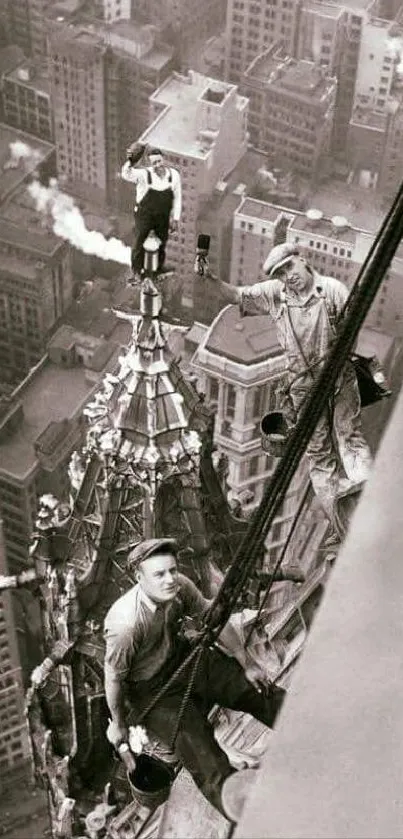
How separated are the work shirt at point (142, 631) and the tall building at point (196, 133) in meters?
24.4

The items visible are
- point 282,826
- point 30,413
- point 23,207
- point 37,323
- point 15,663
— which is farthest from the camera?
point 23,207

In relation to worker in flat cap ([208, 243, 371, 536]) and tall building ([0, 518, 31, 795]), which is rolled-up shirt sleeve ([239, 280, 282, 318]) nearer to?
worker in flat cap ([208, 243, 371, 536])

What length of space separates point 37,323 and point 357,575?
32.5m

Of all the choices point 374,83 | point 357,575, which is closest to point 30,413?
point 374,83

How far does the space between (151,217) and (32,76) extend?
3602 cm

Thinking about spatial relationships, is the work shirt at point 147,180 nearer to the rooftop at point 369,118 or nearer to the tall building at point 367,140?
the tall building at point 367,140

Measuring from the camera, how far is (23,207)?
3794 cm

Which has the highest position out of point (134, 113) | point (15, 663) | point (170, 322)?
point (170, 322)

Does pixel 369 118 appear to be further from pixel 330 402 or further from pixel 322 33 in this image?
pixel 330 402

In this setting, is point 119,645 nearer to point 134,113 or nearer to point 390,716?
point 390,716

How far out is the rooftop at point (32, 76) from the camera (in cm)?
3991

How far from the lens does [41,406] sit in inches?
1271

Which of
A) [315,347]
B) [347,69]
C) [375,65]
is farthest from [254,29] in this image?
[315,347]

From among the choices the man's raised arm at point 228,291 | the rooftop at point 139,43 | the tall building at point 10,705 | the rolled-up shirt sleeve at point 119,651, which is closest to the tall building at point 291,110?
the rooftop at point 139,43
